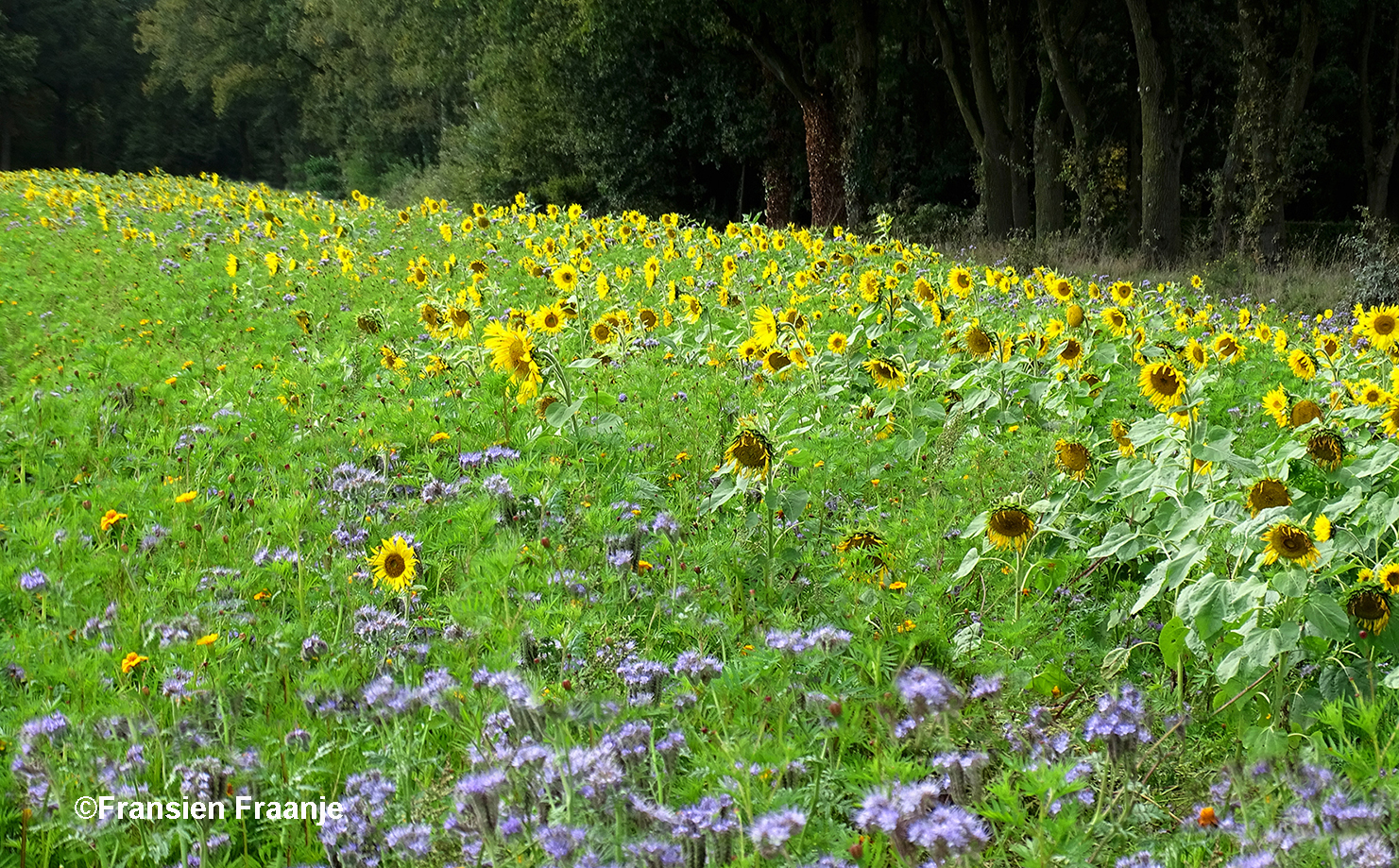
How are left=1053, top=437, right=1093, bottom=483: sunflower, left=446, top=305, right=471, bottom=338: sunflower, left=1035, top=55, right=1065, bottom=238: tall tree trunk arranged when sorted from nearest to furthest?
1. left=1053, top=437, right=1093, bottom=483: sunflower
2. left=446, top=305, right=471, bottom=338: sunflower
3. left=1035, top=55, right=1065, bottom=238: tall tree trunk

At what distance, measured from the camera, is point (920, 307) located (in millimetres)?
5523

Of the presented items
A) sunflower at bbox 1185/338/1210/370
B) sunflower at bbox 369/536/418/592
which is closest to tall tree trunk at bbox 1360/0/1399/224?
sunflower at bbox 1185/338/1210/370

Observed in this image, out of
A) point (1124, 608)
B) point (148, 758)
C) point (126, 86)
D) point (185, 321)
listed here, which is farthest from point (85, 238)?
point (126, 86)

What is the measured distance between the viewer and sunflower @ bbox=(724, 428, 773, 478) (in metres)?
2.96

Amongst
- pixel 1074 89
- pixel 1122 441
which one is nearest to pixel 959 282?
pixel 1122 441

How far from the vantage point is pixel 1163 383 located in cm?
294

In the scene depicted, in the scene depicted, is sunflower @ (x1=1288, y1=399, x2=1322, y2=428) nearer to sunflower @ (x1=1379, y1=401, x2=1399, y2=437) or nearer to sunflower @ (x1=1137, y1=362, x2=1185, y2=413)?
sunflower @ (x1=1379, y1=401, x2=1399, y2=437)

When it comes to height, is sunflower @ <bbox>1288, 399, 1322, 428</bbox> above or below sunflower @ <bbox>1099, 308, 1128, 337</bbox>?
below

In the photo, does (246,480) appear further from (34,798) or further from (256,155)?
(256,155)

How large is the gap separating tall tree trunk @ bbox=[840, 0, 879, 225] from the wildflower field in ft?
47.1

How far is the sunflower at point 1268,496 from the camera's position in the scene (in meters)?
2.34

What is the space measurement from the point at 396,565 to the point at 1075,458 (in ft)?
6.55

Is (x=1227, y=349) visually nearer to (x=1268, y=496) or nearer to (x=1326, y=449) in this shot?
(x=1326, y=449)

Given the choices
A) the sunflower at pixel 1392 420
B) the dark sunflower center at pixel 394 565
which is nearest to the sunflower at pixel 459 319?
the dark sunflower center at pixel 394 565
